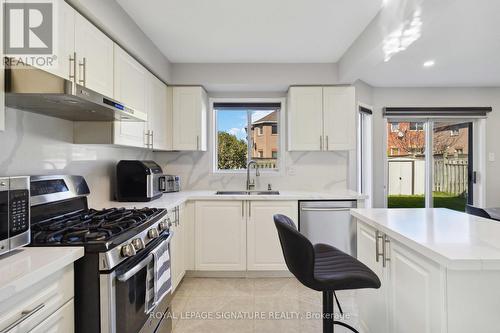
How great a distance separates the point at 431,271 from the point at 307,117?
2370 mm

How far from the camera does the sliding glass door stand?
4137mm

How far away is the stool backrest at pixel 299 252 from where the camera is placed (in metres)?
1.27

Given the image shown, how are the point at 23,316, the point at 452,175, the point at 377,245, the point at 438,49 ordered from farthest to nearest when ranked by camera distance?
the point at 452,175, the point at 438,49, the point at 377,245, the point at 23,316

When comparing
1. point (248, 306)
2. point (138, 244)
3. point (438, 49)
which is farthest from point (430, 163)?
point (138, 244)

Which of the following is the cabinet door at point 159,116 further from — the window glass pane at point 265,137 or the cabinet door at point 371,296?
the cabinet door at point 371,296

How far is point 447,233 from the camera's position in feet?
4.25

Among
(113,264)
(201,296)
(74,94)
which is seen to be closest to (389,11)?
(74,94)

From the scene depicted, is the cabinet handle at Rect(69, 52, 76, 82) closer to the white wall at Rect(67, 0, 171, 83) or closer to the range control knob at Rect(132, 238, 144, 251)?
the white wall at Rect(67, 0, 171, 83)

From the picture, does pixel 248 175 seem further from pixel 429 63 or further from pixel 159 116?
pixel 429 63

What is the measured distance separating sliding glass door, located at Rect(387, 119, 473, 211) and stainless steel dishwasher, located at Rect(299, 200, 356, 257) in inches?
64.8

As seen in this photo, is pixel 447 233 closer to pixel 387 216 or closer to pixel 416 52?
pixel 387 216

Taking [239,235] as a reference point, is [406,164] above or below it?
above

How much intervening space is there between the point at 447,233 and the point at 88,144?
2378 mm

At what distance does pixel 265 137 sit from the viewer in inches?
147
